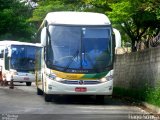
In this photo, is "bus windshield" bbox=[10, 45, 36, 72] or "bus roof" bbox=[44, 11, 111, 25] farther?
"bus windshield" bbox=[10, 45, 36, 72]

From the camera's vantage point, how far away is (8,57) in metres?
38.3

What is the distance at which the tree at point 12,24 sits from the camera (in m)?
58.7

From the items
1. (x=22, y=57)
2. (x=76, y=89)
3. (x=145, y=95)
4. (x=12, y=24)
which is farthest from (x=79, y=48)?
(x=12, y=24)

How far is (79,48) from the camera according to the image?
21000 millimetres

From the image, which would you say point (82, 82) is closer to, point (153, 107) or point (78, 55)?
point (78, 55)

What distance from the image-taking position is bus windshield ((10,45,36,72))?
123ft

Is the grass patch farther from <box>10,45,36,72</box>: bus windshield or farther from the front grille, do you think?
<box>10,45,36,72</box>: bus windshield

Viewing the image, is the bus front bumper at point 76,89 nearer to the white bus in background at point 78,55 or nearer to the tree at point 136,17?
the white bus in background at point 78,55

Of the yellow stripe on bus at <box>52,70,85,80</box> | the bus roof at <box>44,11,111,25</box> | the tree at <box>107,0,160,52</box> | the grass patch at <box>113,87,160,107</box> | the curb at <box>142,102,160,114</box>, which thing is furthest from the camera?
the tree at <box>107,0,160,52</box>

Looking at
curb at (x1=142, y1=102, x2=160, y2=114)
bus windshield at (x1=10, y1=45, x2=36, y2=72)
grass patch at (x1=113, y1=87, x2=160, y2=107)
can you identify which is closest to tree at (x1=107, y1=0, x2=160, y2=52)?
grass patch at (x1=113, y1=87, x2=160, y2=107)

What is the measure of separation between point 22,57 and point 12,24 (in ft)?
74.4

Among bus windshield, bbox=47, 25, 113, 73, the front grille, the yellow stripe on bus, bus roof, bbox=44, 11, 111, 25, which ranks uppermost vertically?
bus roof, bbox=44, 11, 111, 25

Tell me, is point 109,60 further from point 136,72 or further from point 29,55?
point 29,55

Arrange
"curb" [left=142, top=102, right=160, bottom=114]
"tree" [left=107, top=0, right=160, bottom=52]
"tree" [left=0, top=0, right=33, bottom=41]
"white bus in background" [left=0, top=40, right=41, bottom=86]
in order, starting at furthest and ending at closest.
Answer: "tree" [left=0, top=0, right=33, bottom=41]
"white bus in background" [left=0, top=40, right=41, bottom=86]
"tree" [left=107, top=0, right=160, bottom=52]
"curb" [left=142, top=102, right=160, bottom=114]
